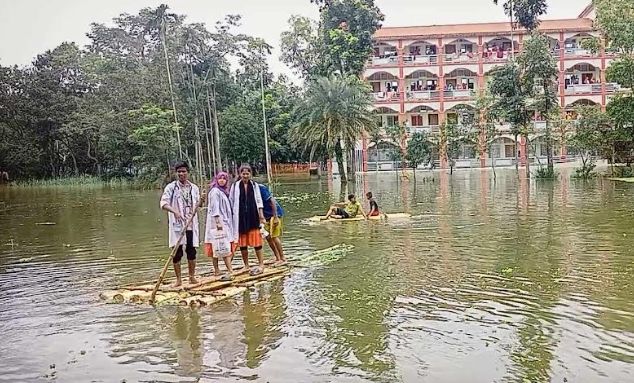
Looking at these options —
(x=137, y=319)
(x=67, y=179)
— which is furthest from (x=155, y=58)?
(x=137, y=319)

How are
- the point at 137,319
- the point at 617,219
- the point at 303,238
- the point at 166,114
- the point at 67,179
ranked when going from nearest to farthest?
the point at 137,319, the point at 303,238, the point at 617,219, the point at 166,114, the point at 67,179

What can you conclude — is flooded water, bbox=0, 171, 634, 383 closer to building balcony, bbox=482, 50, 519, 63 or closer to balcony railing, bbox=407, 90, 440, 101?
balcony railing, bbox=407, 90, 440, 101

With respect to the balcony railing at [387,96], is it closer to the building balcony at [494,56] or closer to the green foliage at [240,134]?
the building balcony at [494,56]

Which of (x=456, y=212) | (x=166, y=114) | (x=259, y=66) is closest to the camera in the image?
(x=456, y=212)

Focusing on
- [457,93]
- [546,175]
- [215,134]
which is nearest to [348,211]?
[546,175]

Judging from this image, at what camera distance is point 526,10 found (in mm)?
44094

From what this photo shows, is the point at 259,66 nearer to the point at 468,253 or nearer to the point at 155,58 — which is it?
the point at 155,58

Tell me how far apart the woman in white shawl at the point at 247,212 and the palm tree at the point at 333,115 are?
2932cm

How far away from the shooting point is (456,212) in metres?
20.9

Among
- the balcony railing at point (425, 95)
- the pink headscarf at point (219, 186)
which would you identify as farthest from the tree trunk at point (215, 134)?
the pink headscarf at point (219, 186)

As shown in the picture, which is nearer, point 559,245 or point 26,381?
point 26,381

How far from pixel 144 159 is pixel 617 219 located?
39327mm

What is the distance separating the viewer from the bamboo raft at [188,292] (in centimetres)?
907

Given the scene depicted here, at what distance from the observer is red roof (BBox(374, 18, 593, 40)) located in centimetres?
6331
